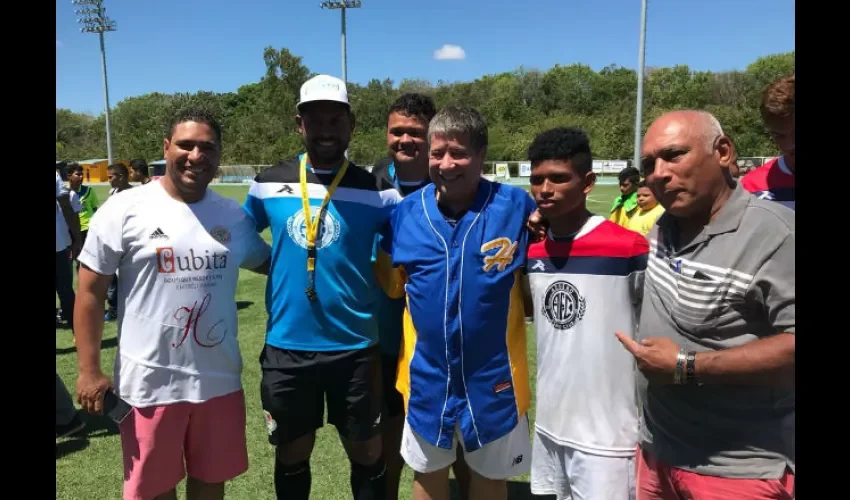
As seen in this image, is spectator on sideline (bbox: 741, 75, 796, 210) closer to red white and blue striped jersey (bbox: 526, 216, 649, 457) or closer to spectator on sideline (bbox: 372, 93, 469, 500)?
red white and blue striped jersey (bbox: 526, 216, 649, 457)

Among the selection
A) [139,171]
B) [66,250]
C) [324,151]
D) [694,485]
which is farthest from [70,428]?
[139,171]

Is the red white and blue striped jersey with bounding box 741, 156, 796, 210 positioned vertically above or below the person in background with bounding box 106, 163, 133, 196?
below

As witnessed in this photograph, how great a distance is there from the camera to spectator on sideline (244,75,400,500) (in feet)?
10.5

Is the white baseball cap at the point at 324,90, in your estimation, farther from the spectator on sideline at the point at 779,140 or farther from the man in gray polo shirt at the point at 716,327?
the spectator on sideline at the point at 779,140

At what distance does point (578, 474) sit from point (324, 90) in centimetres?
245

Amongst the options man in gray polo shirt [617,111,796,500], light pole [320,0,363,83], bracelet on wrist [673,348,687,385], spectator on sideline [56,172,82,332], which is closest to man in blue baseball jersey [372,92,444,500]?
man in gray polo shirt [617,111,796,500]

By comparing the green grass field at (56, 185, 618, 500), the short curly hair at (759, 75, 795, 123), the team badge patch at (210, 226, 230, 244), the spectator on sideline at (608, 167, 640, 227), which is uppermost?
the short curly hair at (759, 75, 795, 123)

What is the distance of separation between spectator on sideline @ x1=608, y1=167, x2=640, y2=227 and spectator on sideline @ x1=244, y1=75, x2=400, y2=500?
557 cm

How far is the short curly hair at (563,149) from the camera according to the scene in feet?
8.64

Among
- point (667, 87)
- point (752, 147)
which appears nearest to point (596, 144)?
point (752, 147)

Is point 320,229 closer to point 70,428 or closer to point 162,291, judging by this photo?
point 162,291

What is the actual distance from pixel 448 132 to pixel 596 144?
2342 inches

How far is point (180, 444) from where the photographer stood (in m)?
2.95
